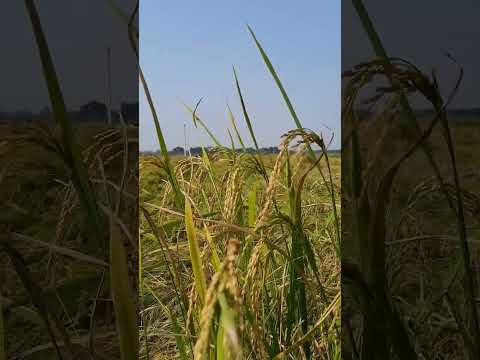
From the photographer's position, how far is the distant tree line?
21.4 inches

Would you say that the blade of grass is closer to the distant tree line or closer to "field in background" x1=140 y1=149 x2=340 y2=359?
"field in background" x1=140 y1=149 x2=340 y2=359

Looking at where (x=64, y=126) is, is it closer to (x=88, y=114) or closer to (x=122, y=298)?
(x=88, y=114)

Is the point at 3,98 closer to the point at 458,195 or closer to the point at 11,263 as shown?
the point at 11,263

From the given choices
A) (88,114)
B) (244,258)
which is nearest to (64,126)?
(88,114)

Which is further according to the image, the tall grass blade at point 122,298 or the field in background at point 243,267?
the tall grass blade at point 122,298

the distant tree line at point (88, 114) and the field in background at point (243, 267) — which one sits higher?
the distant tree line at point (88, 114)

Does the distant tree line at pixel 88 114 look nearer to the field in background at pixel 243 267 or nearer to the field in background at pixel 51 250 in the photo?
the field in background at pixel 51 250

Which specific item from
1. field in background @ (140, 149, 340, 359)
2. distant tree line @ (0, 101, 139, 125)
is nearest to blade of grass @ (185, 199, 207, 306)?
field in background @ (140, 149, 340, 359)

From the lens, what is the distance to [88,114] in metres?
0.59

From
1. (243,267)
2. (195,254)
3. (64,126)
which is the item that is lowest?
(243,267)

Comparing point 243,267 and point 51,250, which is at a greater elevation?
point 51,250

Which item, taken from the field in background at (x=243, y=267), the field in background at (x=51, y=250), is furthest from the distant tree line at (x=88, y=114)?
the field in background at (x=243, y=267)

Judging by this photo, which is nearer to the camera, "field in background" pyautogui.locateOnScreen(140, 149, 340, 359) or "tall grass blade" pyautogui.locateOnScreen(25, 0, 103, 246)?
"field in background" pyautogui.locateOnScreen(140, 149, 340, 359)

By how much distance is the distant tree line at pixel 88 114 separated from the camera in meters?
0.54
